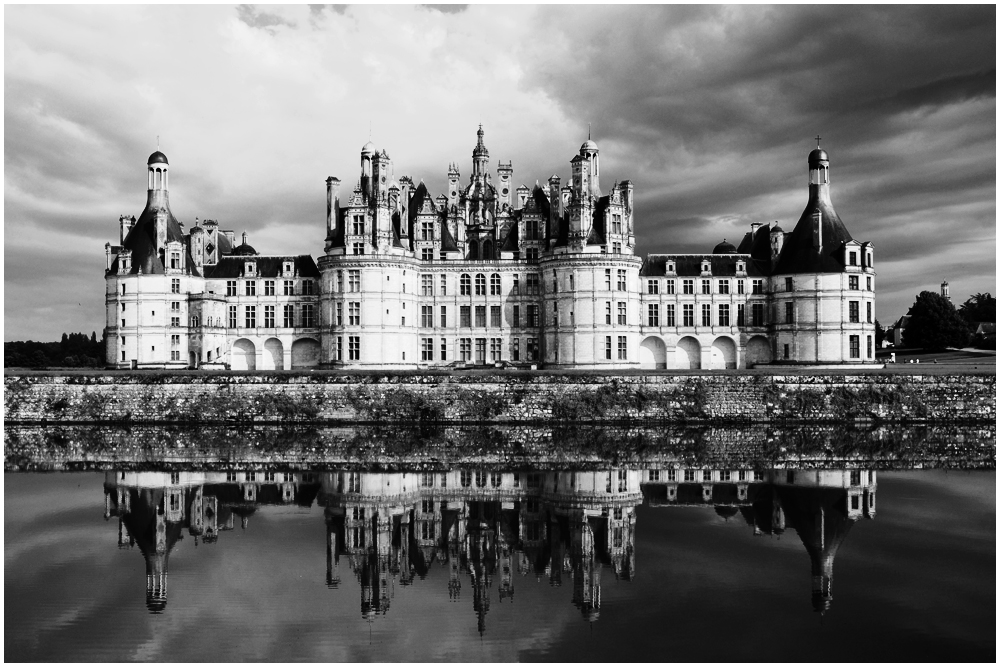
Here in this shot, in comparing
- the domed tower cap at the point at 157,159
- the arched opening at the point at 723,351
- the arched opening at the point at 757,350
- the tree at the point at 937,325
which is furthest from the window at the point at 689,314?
the domed tower cap at the point at 157,159

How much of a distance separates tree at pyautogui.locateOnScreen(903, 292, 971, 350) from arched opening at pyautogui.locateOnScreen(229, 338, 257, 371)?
2703 inches

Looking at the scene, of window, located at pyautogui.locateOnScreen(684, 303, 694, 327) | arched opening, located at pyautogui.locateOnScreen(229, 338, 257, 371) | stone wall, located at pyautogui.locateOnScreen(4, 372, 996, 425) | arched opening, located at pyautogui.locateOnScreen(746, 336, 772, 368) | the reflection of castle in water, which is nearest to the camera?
the reflection of castle in water

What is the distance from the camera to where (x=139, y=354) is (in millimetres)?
61406

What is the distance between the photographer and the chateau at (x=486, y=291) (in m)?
59.7

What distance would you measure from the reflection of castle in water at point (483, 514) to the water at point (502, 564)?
10 centimetres

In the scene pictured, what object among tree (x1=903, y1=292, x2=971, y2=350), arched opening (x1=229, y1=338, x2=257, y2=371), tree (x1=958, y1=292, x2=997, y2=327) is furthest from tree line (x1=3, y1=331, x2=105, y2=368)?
tree (x1=958, y1=292, x2=997, y2=327)

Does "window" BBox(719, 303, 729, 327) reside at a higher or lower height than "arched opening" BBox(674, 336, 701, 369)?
higher

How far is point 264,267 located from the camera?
65.7m

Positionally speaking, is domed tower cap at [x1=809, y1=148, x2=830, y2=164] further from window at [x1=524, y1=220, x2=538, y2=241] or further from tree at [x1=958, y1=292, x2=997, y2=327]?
tree at [x1=958, y1=292, x2=997, y2=327]

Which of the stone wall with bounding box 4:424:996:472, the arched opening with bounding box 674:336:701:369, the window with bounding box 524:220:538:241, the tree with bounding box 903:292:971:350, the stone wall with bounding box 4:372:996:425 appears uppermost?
the window with bounding box 524:220:538:241

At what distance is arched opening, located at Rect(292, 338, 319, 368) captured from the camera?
6431 centimetres

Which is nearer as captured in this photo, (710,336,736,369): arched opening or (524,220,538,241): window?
(524,220,538,241): window

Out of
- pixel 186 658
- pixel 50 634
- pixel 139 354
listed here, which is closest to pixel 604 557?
pixel 186 658

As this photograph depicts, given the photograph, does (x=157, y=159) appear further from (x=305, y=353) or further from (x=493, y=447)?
(x=493, y=447)
